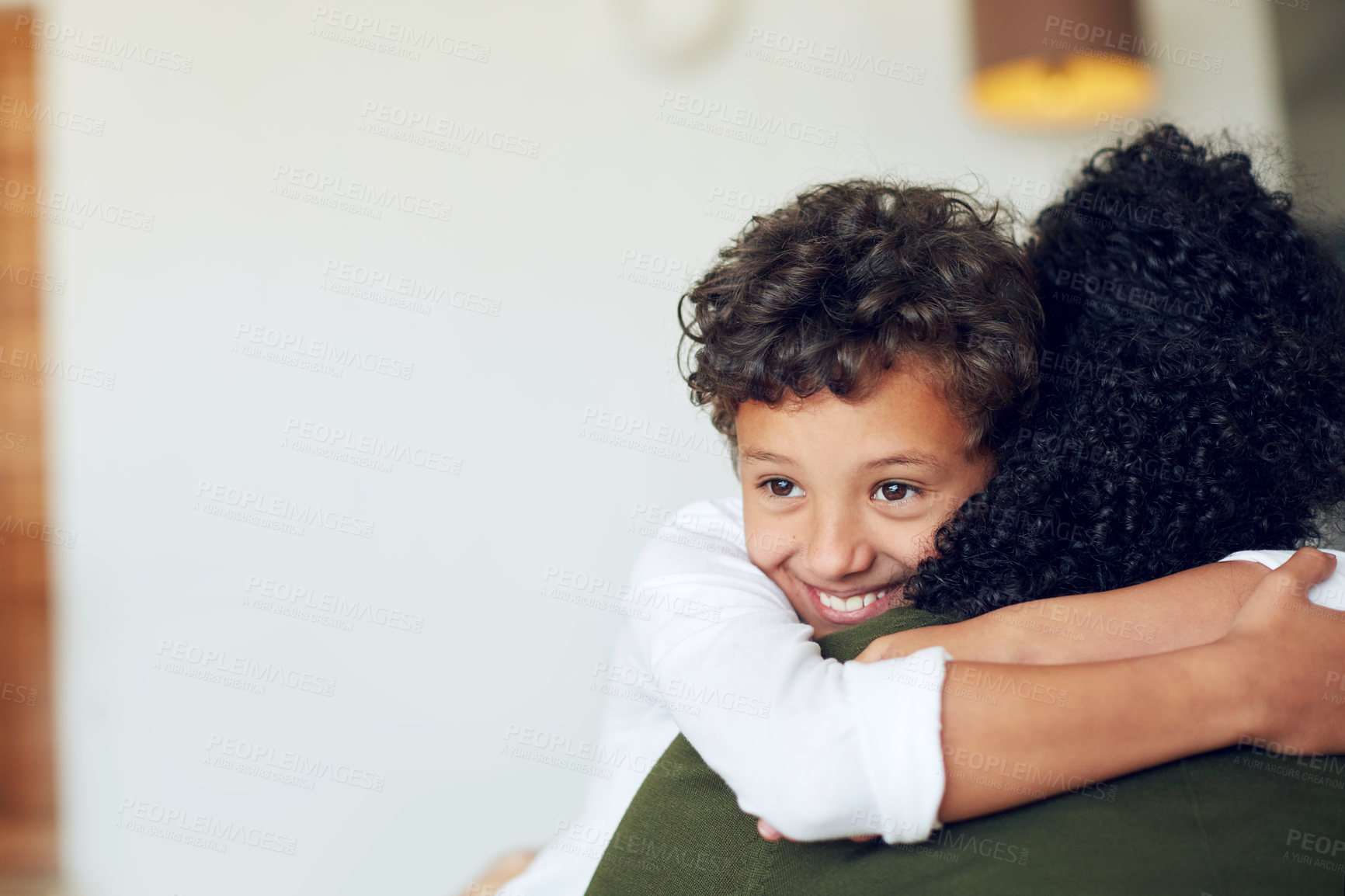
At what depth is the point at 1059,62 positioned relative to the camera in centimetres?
235

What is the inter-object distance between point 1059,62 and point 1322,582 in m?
1.77

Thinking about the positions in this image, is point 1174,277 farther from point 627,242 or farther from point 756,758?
point 627,242

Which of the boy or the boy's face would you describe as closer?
the boy

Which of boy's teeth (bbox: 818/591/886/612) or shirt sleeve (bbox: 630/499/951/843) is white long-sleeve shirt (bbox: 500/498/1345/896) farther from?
boy's teeth (bbox: 818/591/886/612)

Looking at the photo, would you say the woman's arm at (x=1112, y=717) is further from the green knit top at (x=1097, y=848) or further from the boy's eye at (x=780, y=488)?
the boy's eye at (x=780, y=488)

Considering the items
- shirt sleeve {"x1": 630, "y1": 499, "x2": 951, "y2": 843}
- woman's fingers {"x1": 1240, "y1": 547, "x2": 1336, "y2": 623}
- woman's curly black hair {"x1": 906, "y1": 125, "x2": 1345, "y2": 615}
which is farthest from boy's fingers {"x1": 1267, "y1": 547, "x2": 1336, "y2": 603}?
shirt sleeve {"x1": 630, "y1": 499, "x2": 951, "y2": 843}

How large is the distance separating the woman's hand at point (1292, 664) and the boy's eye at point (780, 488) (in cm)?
53

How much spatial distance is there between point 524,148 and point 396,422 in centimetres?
78

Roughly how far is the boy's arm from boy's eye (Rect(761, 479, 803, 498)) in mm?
339

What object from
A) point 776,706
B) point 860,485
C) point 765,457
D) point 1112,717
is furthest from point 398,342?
point 1112,717

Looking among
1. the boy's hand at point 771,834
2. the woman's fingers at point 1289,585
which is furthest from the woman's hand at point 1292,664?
the boy's hand at point 771,834

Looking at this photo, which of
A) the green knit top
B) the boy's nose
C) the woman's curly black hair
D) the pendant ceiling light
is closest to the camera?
the green knit top

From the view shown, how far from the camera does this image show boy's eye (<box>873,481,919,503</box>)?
1.23m

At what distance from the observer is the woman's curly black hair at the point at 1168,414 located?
1.06 m
